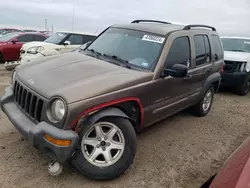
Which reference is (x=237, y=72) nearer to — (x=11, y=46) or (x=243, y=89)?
(x=243, y=89)

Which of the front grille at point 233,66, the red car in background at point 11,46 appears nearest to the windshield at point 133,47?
the front grille at point 233,66

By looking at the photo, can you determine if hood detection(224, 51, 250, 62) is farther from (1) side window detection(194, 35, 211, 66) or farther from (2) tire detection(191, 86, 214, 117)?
(1) side window detection(194, 35, 211, 66)

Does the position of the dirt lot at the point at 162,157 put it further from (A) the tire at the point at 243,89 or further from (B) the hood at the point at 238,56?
(B) the hood at the point at 238,56

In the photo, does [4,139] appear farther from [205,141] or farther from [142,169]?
[205,141]

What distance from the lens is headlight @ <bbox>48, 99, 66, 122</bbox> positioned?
9.00ft

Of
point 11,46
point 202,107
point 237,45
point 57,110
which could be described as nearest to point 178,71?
point 57,110

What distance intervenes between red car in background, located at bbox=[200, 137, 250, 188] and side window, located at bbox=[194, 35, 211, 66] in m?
2.88

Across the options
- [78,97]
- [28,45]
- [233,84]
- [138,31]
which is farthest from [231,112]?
[28,45]

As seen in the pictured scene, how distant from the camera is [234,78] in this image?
7.79 m

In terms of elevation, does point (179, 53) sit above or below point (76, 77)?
above

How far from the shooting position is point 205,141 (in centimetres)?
446

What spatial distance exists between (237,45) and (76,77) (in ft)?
24.8

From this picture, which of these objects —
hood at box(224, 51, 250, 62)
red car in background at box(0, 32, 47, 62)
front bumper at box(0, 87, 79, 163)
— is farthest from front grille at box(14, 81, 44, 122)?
red car in background at box(0, 32, 47, 62)

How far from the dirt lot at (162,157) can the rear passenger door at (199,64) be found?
0.81 metres
